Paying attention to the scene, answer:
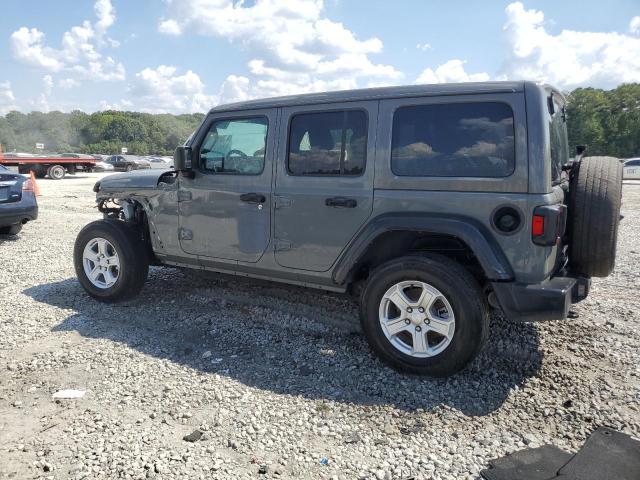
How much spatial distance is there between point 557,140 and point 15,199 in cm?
835

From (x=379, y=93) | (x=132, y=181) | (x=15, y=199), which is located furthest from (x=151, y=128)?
(x=379, y=93)

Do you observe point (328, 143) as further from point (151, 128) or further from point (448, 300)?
point (151, 128)

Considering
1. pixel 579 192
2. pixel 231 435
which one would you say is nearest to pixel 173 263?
pixel 231 435

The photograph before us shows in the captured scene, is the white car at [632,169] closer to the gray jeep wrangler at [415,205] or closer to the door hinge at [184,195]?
the gray jeep wrangler at [415,205]

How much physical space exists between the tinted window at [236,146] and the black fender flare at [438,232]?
1162 millimetres

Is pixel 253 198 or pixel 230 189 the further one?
pixel 230 189

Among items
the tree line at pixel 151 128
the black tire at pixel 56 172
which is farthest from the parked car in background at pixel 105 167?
the black tire at pixel 56 172

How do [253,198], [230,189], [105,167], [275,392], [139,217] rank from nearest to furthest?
[275,392] < [253,198] < [230,189] < [139,217] < [105,167]

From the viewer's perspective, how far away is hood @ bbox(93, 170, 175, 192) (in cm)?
498

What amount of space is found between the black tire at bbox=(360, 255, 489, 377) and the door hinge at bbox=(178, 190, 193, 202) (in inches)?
79.4

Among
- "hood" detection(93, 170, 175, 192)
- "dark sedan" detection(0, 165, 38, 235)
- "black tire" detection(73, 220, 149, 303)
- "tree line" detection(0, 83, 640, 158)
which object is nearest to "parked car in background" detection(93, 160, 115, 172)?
"tree line" detection(0, 83, 640, 158)

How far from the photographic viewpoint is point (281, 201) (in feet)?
13.7

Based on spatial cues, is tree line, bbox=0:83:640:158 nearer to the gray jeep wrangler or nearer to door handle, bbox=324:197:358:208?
the gray jeep wrangler

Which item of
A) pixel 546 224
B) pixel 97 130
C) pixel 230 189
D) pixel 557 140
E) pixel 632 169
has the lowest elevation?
pixel 546 224
